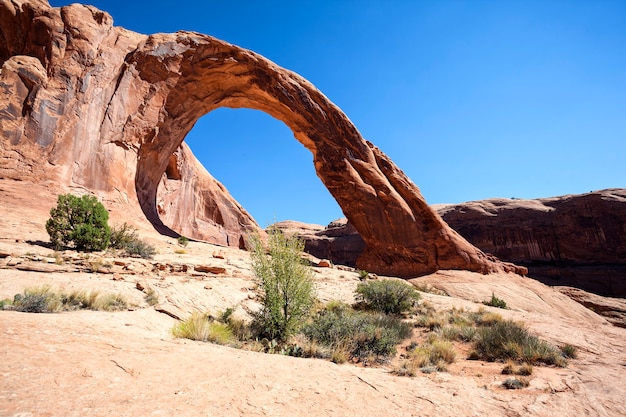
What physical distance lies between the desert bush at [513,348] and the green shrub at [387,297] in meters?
3.36

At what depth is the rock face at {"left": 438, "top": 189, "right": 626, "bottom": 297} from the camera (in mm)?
32312

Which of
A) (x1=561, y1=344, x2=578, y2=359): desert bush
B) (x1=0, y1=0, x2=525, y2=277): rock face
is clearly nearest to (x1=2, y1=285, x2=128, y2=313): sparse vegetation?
(x1=561, y1=344, x2=578, y2=359): desert bush

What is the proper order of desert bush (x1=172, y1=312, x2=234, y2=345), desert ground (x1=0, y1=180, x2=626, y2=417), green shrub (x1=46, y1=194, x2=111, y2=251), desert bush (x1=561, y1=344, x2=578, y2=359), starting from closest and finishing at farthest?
desert ground (x1=0, y1=180, x2=626, y2=417)
desert bush (x1=172, y1=312, x2=234, y2=345)
desert bush (x1=561, y1=344, x2=578, y2=359)
green shrub (x1=46, y1=194, x2=111, y2=251)

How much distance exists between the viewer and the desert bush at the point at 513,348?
6.08 m

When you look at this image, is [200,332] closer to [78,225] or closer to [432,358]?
[432,358]

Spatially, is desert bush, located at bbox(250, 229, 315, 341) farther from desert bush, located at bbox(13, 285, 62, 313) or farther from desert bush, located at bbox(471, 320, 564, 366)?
desert bush, located at bbox(471, 320, 564, 366)

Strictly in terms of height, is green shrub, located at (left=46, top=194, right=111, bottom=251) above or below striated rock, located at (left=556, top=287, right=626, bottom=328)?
above

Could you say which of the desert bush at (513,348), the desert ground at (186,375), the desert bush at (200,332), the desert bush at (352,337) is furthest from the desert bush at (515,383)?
the desert bush at (200,332)

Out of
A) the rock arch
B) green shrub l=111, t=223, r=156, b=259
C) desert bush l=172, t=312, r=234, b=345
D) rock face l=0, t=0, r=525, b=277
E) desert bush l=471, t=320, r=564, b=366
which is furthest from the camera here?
the rock arch

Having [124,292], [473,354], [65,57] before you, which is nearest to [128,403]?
[124,292]

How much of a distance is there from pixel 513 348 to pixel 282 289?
4.89 meters

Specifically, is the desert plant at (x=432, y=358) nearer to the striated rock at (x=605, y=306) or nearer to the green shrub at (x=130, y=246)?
the green shrub at (x=130, y=246)

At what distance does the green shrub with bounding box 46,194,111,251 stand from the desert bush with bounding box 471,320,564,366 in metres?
11.0

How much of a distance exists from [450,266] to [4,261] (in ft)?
67.5
